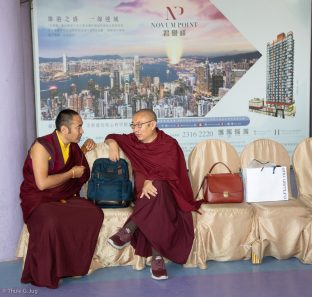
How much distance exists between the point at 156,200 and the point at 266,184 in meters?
0.93

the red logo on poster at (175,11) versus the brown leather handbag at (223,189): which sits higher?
the red logo on poster at (175,11)

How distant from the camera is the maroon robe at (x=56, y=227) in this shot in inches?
126

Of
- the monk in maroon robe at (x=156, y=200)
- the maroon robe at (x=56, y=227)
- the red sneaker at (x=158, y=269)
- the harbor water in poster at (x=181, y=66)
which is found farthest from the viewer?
the harbor water in poster at (x=181, y=66)

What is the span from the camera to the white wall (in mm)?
3654

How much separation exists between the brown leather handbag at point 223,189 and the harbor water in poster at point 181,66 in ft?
5.78

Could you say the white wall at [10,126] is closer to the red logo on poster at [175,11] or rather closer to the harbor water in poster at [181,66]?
the harbor water in poster at [181,66]

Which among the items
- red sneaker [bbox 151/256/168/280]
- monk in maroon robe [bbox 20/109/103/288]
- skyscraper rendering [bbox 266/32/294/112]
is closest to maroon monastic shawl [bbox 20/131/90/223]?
monk in maroon robe [bbox 20/109/103/288]

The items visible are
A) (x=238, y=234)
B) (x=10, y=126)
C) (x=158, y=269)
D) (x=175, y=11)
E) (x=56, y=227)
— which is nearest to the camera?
(x=56, y=227)

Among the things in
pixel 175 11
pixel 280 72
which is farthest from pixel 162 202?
pixel 280 72

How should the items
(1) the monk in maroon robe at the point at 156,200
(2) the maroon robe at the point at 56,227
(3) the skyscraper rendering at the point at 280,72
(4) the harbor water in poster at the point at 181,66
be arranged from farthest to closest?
(3) the skyscraper rendering at the point at 280,72
(4) the harbor water in poster at the point at 181,66
(1) the monk in maroon robe at the point at 156,200
(2) the maroon robe at the point at 56,227

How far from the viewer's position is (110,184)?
3.67m

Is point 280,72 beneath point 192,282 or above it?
above

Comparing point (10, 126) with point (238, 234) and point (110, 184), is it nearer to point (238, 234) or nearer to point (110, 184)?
point (110, 184)

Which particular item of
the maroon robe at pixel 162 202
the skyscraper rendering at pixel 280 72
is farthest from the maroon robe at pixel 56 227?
the skyscraper rendering at pixel 280 72
